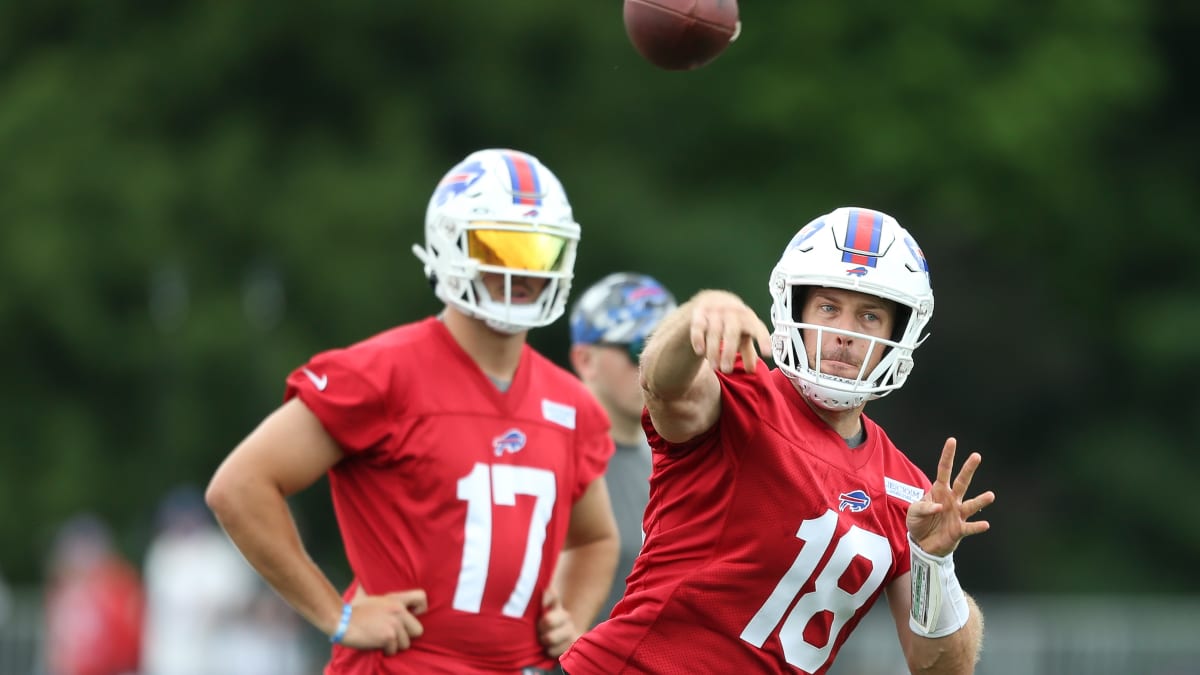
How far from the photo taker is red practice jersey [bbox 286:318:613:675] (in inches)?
215

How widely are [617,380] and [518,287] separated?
4.55 ft

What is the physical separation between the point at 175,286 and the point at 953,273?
28.7ft

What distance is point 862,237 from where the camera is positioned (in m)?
4.78

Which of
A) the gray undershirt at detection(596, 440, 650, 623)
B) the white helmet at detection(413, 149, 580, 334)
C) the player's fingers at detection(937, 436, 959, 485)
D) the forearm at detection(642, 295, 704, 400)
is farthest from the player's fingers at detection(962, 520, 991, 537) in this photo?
the gray undershirt at detection(596, 440, 650, 623)

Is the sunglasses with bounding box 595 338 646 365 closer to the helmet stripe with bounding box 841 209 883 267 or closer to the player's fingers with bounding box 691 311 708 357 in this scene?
the helmet stripe with bounding box 841 209 883 267

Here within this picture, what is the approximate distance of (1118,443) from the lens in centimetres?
2309

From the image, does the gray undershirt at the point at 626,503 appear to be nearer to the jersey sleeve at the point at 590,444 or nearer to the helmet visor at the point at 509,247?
the jersey sleeve at the point at 590,444

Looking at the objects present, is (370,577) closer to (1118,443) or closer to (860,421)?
(860,421)

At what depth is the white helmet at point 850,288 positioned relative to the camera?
4672 millimetres

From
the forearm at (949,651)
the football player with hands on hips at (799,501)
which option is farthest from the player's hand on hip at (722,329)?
the forearm at (949,651)

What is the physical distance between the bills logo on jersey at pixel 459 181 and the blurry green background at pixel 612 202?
47.1ft

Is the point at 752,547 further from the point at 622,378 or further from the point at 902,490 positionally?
the point at 622,378

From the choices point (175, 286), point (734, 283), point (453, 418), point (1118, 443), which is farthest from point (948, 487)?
point (1118, 443)

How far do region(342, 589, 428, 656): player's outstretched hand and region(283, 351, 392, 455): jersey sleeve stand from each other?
0.44 meters
